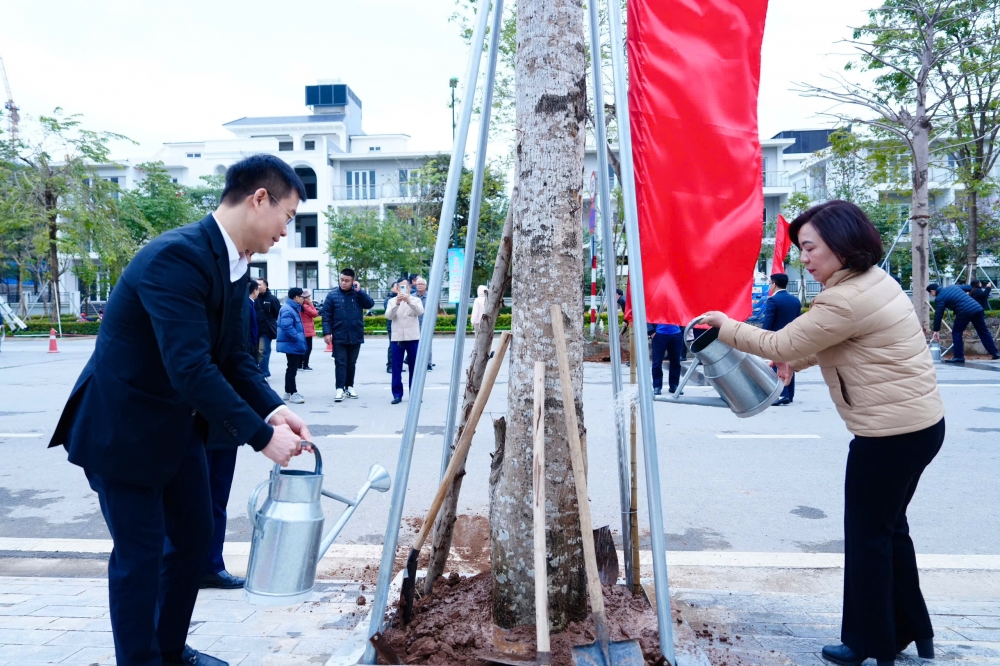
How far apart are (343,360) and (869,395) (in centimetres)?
802

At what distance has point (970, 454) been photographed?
21.2 ft

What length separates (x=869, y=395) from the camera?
2.62 metres

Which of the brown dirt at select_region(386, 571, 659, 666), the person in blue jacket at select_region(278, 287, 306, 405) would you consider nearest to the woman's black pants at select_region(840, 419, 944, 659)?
the brown dirt at select_region(386, 571, 659, 666)

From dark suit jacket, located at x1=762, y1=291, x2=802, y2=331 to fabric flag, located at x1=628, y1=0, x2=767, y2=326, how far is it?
6406 mm

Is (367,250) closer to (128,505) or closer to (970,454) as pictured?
(970,454)

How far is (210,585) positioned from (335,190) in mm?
42765

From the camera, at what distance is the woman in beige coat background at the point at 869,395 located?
2.60m

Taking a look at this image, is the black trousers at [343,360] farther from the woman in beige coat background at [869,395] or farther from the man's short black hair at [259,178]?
the woman in beige coat background at [869,395]

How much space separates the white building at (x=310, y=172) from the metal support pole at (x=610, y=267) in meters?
38.0

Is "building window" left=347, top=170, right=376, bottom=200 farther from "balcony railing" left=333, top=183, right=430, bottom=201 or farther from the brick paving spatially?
the brick paving

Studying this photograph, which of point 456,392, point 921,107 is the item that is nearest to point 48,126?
point 921,107

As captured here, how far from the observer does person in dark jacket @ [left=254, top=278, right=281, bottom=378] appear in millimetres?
10391

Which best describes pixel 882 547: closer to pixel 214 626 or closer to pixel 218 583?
pixel 214 626

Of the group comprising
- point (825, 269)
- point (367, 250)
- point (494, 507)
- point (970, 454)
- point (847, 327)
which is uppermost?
point (367, 250)
